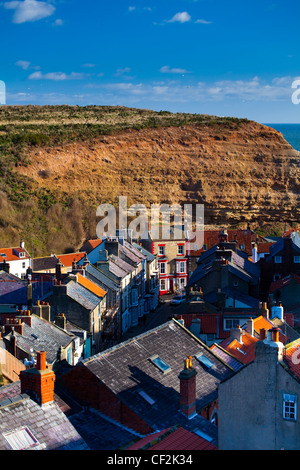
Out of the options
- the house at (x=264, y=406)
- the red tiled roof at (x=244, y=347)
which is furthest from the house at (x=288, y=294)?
the house at (x=264, y=406)

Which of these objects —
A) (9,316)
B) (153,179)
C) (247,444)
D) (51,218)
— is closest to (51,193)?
(51,218)

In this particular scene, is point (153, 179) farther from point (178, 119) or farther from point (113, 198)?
point (178, 119)

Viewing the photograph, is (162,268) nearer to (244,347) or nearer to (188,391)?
(244,347)

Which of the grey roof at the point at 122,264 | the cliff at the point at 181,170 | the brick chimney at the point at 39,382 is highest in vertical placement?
the cliff at the point at 181,170

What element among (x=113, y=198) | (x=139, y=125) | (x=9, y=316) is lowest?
(x=9, y=316)

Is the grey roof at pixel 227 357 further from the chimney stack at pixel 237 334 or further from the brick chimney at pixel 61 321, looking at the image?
the brick chimney at pixel 61 321
